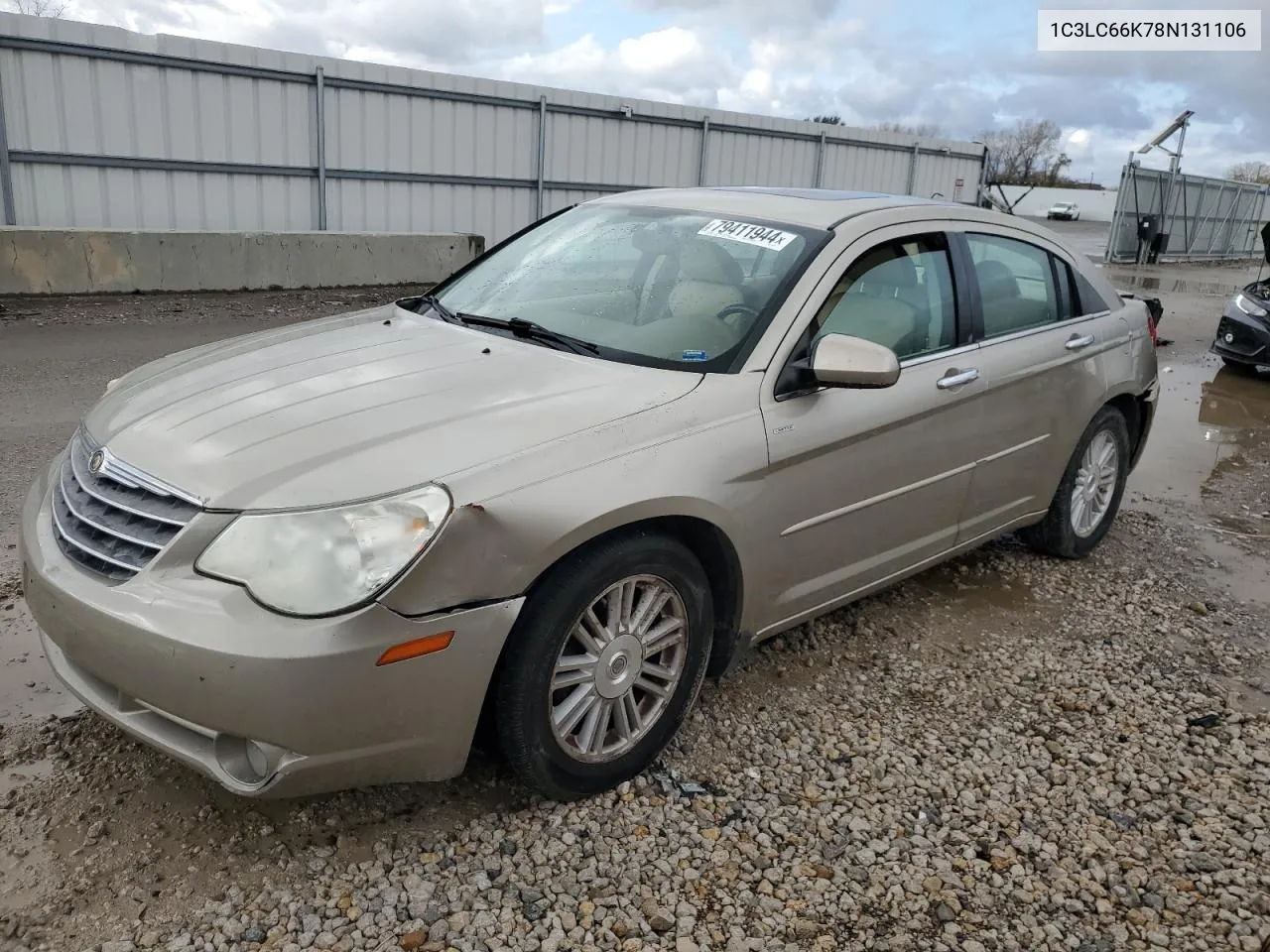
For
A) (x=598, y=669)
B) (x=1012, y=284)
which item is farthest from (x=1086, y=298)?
(x=598, y=669)

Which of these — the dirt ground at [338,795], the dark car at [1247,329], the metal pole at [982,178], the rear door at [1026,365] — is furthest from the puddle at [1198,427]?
the metal pole at [982,178]

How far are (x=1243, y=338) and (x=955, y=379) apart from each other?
841 cm

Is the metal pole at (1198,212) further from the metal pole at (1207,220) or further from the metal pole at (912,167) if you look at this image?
the metal pole at (912,167)

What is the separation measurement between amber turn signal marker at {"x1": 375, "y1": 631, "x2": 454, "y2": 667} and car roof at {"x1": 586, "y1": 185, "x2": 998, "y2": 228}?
2.04m

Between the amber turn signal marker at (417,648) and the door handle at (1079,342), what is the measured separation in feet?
10.5

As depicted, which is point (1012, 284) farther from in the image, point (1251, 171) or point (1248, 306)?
point (1251, 171)

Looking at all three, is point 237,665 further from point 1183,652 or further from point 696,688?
point 1183,652

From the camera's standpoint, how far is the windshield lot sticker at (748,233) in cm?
363

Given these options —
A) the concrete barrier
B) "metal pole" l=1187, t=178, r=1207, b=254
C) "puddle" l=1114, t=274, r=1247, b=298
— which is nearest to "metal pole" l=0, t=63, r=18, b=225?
the concrete barrier

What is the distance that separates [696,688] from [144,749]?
1.59m

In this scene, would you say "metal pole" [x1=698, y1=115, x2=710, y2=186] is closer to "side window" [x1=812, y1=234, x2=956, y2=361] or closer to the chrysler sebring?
the chrysler sebring

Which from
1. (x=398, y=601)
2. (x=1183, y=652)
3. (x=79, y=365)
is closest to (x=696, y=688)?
(x=398, y=601)

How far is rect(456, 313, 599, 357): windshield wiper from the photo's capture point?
10.9ft

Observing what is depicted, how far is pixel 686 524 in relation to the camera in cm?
299
